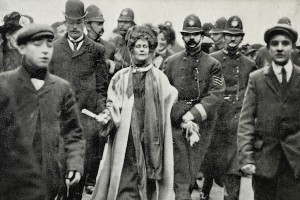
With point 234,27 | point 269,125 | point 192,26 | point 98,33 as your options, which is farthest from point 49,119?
point 98,33

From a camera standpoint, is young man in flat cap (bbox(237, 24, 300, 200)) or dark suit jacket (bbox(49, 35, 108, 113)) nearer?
young man in flat cap (bbox(237, 24, 300, 200))

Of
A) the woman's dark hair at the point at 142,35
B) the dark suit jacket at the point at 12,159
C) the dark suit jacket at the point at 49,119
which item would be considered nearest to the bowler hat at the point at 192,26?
the woman's dark hair at the point at 142,35

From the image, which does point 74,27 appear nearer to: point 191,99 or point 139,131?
point 191,99

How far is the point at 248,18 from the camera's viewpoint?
17.8 metres

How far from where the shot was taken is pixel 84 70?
939 cm

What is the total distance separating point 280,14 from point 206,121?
7713mm

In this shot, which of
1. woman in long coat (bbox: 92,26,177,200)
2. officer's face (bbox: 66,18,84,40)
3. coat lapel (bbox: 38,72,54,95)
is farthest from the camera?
officer's face (bbox: 66,18,84,40)

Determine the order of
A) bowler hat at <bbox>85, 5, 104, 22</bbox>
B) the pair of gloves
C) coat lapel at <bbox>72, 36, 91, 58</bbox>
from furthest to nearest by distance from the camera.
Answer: bowler hat at <bbox>85, 5, 104, 22</bbox>, coat lapel at <bbox>72, 36, 91, 58</bbox>, the pair of gloves

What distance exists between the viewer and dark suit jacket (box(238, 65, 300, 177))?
696 cm

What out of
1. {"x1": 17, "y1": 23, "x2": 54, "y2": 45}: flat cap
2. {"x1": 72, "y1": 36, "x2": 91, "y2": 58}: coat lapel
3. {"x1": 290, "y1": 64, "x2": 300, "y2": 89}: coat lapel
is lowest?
{"x1": 72, "y1": 36, "x2": 91, "y2": 58}: coat lapel

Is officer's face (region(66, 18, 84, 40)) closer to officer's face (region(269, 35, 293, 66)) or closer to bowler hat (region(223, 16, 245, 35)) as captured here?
bowler hat (region(223, 16, 245, 35))

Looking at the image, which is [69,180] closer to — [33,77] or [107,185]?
[33,77]

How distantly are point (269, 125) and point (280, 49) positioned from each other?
2.40ft

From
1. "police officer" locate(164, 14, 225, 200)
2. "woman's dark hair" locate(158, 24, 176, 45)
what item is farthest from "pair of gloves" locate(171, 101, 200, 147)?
"woman's dark hair" locate(158, 24, 176, 45)
